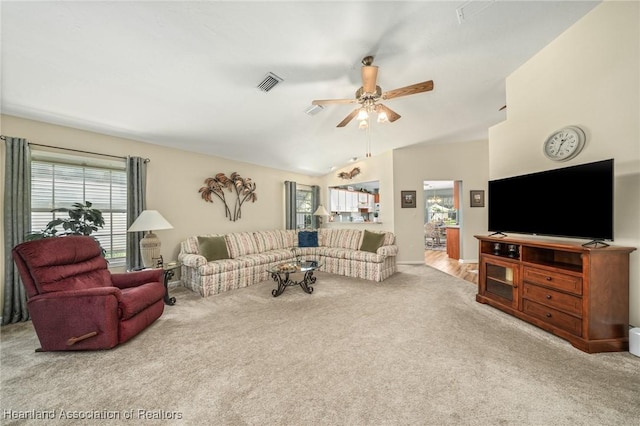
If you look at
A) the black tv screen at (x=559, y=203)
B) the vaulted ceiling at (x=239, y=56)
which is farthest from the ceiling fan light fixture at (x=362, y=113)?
the black tv screen at (x=559, y=203)

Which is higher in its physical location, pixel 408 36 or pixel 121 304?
pixel 408 36

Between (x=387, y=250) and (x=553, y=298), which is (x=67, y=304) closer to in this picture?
(x=387, y=250)

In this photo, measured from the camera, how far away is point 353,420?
134 centimetres

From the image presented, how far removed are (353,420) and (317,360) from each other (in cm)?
61

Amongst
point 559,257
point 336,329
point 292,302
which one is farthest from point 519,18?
point 292,302

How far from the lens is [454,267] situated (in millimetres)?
5297

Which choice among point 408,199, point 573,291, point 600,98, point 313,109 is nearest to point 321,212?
point 408,199

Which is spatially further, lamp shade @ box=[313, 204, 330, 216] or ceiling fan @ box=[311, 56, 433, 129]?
lamp shade @ box=[313, 204, 330, 216]

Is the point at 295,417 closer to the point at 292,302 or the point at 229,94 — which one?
the point at 292,302

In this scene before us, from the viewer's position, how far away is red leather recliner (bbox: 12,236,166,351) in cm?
200

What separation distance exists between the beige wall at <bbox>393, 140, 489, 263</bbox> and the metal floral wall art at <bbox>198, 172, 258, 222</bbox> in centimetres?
359

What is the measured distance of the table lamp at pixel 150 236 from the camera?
3135 millimetres

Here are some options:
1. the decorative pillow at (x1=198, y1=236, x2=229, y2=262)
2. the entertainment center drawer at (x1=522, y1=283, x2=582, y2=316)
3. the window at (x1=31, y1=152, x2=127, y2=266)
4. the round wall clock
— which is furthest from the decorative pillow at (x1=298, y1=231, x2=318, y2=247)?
the round wall clock

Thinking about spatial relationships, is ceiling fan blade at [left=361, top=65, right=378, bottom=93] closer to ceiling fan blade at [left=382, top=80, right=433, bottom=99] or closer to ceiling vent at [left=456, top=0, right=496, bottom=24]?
ceiling fan blade at [left=382, top=80, right=433, bottom=99]
